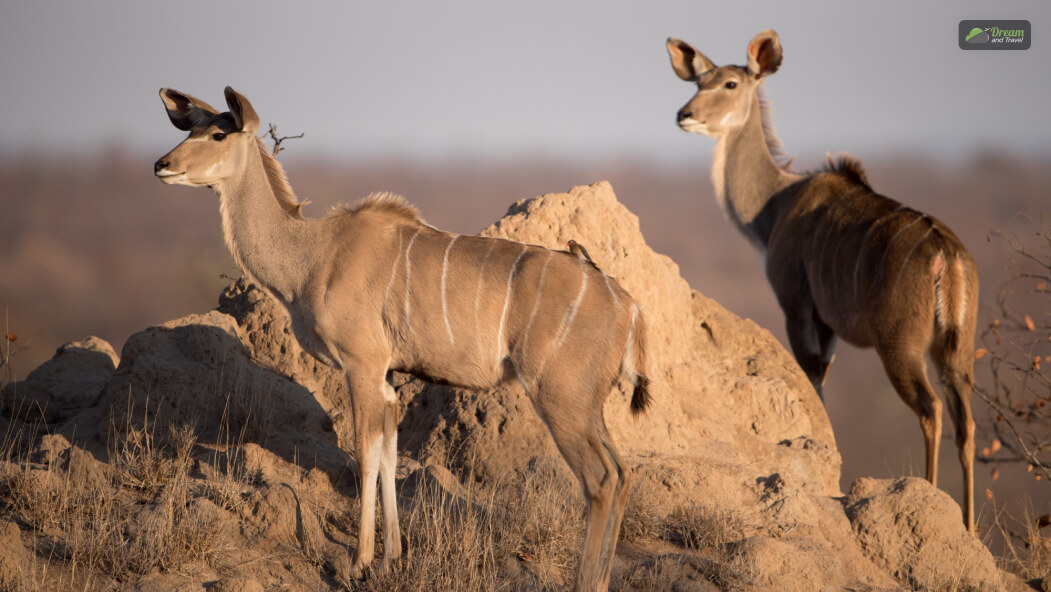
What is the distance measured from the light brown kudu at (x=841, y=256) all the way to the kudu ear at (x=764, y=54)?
0.5 inches

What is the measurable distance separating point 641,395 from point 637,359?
19cm

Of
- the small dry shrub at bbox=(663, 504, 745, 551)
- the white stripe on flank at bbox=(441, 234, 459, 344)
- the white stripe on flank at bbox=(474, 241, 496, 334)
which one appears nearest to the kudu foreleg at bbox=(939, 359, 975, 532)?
the small dry shrub at bbox=(663, 504, 745, 551)

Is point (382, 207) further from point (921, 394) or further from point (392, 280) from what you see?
point (921, 394)

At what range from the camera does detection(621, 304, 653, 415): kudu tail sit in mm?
5258

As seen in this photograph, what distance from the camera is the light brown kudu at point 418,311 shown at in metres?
5.09

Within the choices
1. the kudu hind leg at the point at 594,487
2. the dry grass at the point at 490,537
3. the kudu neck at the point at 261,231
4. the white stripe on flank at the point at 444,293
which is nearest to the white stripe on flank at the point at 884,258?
the dry grass at the point at 490,537

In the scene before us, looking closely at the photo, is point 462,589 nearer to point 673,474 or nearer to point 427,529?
point 427,529

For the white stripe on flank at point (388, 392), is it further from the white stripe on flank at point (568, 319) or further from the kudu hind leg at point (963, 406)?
the kudu hind leg at point (963, 406)

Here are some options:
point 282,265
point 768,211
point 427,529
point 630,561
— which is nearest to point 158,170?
point 282,265

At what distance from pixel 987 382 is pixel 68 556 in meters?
24.3

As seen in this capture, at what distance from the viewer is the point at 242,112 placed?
224 inches

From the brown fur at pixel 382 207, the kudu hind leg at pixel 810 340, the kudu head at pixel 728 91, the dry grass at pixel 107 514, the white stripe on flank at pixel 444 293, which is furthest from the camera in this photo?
the kudu head at pixel 728 91

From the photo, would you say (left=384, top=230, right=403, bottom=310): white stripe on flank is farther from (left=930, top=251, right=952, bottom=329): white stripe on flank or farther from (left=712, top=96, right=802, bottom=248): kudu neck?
(left=712, top=96, right=802, bottom=248): kudu neck

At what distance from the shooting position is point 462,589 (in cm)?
503
